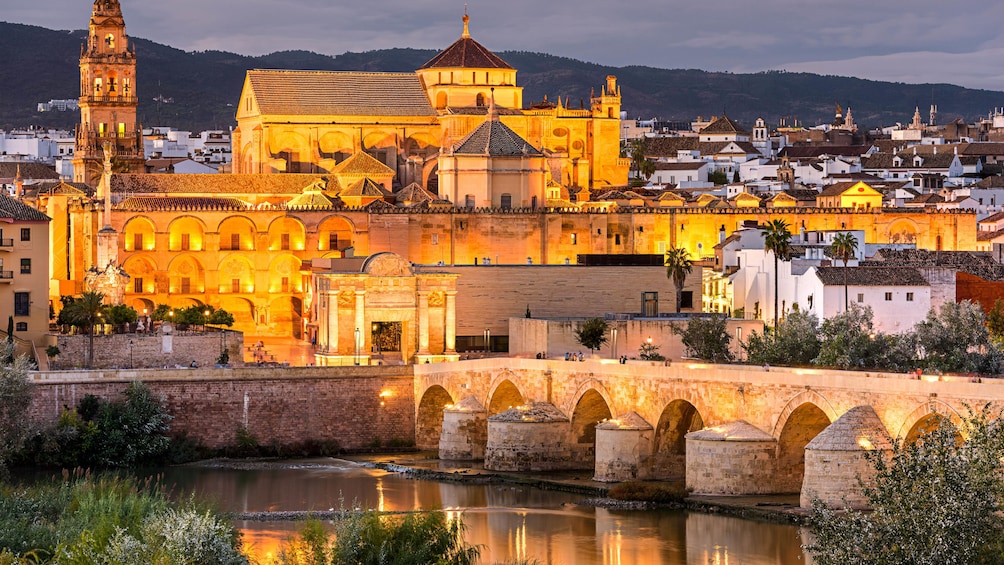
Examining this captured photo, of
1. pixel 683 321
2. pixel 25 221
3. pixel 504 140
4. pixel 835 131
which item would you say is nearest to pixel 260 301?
pixel 504 140

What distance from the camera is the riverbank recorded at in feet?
167

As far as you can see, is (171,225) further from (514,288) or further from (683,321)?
(683,321)

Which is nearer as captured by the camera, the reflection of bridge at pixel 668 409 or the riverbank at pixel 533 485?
the reflection of bridge at pixel 668 409

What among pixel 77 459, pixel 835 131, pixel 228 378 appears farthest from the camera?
pixel 835 131

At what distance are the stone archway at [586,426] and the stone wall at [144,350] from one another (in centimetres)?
1506

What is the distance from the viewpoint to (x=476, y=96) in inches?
4092

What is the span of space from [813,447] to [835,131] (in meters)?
127

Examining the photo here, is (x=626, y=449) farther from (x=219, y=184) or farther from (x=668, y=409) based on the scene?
(x=219, y=184)

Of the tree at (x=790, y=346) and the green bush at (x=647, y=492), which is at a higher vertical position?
the tree at (x=790, y=346)


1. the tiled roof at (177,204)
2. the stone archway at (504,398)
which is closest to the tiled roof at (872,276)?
the stone archway at (504,398)

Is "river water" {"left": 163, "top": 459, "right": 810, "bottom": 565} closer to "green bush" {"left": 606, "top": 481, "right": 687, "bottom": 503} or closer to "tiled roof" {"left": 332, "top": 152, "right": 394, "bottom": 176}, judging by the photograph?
"green bush" {"left": 606, "top": 481, "right": 687, "bottom": 503}

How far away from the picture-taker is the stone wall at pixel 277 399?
65375 millimetres

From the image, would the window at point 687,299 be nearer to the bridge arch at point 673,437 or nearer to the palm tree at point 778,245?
the palm tree at point 778,245

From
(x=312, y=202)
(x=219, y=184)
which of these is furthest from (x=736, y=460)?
(x=219, y=184)
